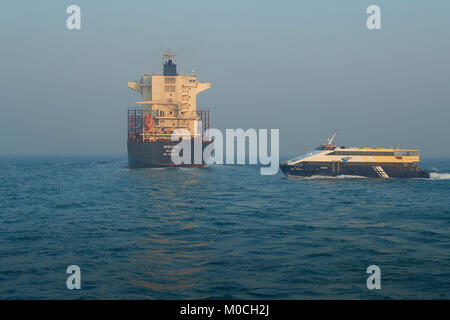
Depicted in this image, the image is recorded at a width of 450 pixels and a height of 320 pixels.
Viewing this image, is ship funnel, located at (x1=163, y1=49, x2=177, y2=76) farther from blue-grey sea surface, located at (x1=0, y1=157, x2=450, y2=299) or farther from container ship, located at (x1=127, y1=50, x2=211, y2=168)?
blue-grey sea surface, located at (x1=0, y1=157, x2=450, y2=299)

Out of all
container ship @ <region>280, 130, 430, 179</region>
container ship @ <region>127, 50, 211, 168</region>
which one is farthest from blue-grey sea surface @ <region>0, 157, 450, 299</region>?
container ship @ <region>127, 50, 211, 168</region>

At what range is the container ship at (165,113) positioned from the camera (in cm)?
8194

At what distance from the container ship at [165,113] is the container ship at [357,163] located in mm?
30632

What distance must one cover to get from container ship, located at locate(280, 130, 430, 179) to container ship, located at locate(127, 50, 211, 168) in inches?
1206

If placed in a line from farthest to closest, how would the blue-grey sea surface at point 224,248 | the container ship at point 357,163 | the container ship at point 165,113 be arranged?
1. the container ship at point 165,113
2. the container ship at point 357,163
3. the blue-grey sea surface at point 224,248

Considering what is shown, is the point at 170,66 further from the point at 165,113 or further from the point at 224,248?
the point at 224,248

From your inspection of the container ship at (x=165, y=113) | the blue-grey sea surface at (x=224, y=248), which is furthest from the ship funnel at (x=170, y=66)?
the blue-grey sea surface at (x=224, y=248)

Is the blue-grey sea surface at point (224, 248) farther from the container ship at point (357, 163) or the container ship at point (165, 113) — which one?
the container ship at point (165, 113)

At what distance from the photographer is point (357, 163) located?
57.2m

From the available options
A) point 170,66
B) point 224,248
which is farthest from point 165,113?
point 224,248

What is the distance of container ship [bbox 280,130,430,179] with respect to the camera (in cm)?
5722

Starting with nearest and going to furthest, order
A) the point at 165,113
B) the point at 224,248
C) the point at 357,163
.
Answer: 1. the point at 224,248
2. the point at 357,163
3. the point at 165,113

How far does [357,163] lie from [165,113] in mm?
47572
